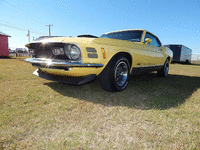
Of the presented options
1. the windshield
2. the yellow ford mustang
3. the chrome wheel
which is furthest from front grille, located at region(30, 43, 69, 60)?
the windshield

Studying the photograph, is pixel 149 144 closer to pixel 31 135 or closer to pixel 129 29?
pixel 31 135

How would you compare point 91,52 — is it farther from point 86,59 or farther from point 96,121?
point 96,121

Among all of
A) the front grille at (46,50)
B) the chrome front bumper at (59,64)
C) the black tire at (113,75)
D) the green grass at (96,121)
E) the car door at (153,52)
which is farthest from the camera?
the car door at (153,52)

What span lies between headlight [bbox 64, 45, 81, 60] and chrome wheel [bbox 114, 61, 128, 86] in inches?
35.9

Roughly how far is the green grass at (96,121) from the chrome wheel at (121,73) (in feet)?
1.46

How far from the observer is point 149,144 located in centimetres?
119

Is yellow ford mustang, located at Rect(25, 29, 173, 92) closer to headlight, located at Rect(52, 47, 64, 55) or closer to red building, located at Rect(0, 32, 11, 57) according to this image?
headlight, located at Rect(52, 47, 64, 55)

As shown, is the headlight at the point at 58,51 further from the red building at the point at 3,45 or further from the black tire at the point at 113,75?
the red building at the point at 3,45

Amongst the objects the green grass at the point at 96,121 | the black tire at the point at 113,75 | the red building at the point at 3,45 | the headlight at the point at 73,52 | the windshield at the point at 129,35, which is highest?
the red building at the point at 3,45

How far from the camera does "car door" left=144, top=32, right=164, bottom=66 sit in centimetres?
386

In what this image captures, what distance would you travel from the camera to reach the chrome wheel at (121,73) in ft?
9.01

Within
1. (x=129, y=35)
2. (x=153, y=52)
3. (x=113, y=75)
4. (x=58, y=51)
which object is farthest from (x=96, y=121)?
(x=153, y=52)

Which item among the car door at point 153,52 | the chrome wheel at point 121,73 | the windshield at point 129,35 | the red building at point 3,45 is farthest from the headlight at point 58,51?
the red building at point 3,45

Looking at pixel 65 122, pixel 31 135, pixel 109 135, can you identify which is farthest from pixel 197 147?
pixel 31 135
